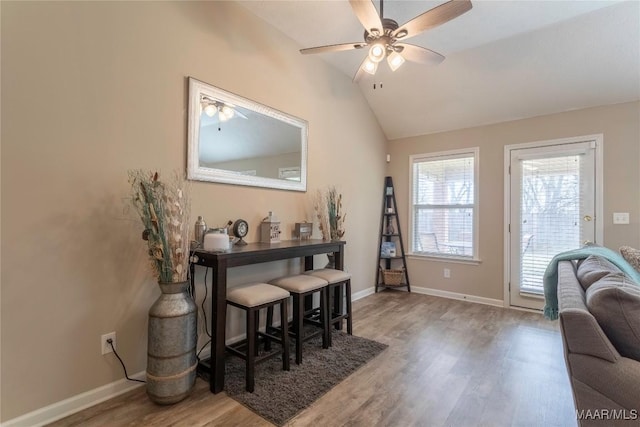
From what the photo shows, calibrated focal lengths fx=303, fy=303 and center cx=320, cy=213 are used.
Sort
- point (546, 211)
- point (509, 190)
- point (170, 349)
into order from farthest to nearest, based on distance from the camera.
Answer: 1. point (509, 190)
2. point (546, 211)
3. point (170, 349)

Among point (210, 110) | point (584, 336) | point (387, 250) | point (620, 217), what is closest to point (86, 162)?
point (210, 110)

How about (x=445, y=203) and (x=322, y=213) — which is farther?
(x=445, y=203)

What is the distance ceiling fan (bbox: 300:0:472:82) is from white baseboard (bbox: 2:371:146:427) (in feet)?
8.69

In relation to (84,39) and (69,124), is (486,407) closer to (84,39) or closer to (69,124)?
(69,124)

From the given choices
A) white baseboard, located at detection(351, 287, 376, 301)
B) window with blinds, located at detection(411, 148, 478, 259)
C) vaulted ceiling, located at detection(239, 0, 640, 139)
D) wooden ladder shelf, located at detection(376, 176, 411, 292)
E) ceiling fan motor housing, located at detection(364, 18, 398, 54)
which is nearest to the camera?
ceiling fan motor housing, located at detection(364, 18, 398, 54)

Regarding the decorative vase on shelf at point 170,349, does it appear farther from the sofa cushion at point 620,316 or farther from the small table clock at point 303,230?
the sofa cushion at point 620,316

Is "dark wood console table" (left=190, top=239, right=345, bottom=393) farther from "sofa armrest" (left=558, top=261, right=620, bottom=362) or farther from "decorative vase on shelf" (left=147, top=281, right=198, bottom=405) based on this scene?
"sofa armrest" (left=558, top=261, right=620, bottom=362)

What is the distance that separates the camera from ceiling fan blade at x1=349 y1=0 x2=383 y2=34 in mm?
1812

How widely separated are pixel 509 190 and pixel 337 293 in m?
2.57

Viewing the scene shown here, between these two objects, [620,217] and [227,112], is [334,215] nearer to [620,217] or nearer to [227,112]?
[227,112]

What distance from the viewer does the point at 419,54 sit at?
2.34 meters

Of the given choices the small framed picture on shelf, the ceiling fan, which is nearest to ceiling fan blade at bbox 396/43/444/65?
the ceiling fan

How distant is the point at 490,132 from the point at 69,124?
434cm

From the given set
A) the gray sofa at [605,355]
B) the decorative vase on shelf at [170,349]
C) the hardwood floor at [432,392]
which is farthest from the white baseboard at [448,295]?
the gray sofa at [605,355]
